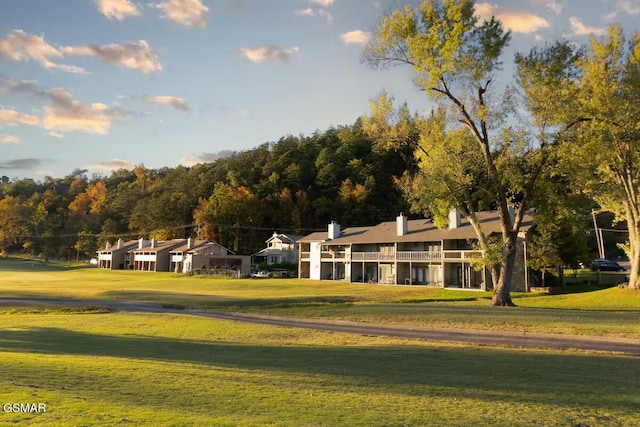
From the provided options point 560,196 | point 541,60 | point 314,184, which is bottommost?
point 560,196

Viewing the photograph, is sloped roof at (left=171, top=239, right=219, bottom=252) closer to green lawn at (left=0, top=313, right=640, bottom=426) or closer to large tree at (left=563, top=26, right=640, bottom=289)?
large tree at (left=563, top=26, right=640, bottom=289)

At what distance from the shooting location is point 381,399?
7508mm

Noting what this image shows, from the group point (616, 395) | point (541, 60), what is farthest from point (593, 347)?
point (541, 60)

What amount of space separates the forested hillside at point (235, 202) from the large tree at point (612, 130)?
68.0 m

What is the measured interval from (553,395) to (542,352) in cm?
582

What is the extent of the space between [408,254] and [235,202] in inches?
2441

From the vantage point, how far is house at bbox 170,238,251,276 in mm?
86125

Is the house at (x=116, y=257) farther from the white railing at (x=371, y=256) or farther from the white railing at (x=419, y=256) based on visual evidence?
the white railing at (x=419, y=256)

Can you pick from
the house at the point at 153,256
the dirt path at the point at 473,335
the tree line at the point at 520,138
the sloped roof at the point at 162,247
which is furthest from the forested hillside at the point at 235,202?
the dirt path at the point at 473,335

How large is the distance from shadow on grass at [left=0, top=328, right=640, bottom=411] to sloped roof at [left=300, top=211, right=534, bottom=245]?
114 feet

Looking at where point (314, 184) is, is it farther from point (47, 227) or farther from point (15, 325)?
point (15, 325)

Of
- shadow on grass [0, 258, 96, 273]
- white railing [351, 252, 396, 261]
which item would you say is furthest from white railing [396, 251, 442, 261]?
shadow on grass [0, 258, 96, 273]

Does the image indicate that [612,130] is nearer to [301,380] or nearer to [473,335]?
[473,335]

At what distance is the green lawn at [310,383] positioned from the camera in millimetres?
6371
